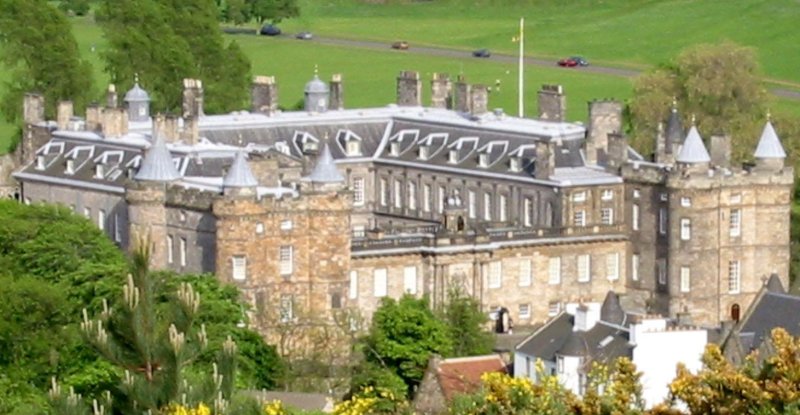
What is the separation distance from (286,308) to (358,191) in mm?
15576

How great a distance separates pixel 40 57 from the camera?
160 meters

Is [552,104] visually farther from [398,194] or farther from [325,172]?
[325,172]

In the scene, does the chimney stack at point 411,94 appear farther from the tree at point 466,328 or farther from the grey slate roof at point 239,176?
the grey slate roof at point 239,176

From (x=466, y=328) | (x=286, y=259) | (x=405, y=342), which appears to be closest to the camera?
(x=405, y=342)

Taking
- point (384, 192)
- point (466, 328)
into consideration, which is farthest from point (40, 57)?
Result: point (466, 328)

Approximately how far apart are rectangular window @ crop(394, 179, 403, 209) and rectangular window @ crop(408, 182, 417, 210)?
0.34m

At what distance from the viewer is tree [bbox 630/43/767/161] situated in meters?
157

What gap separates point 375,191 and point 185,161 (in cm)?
1133

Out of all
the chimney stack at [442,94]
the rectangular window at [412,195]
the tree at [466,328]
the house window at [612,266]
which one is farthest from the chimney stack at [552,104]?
the tree at [466,328]

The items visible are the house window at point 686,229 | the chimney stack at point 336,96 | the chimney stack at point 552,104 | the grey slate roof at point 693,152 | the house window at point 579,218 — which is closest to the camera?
the grey slate roof at point 693,152

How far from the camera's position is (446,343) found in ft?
367

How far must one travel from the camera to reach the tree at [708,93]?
156625mm

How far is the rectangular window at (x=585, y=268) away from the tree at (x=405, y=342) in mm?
13550

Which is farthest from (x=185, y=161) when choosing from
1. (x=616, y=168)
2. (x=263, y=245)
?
(x=616, y=168)
